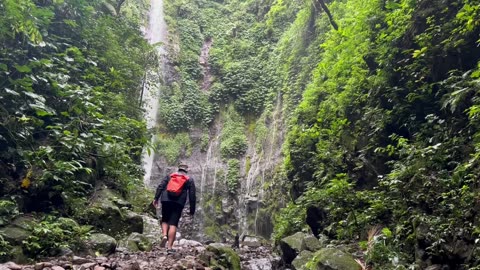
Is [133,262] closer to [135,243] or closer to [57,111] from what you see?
[135,243]

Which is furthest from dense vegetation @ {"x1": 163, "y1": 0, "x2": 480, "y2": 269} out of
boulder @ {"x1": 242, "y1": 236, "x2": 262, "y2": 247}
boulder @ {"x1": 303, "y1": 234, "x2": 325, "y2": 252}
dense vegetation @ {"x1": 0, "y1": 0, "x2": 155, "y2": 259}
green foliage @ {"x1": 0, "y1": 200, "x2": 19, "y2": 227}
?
green foliage @ {"x1": 0, "y1": 200, "x2": 19, "y2": 227}

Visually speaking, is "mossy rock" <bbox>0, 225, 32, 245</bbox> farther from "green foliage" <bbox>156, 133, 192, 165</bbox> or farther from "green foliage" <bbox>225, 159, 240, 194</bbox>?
"green foliage" <bbox>156, 133, 192, 165</bbox>

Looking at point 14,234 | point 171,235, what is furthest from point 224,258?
point 14,234

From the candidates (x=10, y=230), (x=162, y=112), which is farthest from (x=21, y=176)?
(x=162, y=112)

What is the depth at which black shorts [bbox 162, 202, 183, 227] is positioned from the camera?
6.46 m

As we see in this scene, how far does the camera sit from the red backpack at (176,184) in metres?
6.39

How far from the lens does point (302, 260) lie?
5.65m

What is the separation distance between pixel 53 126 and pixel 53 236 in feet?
6.37

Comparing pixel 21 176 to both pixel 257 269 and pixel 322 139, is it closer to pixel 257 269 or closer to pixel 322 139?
pixel 257 269

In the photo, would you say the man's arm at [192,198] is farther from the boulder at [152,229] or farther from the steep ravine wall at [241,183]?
the steep ravine wall at [241,183]

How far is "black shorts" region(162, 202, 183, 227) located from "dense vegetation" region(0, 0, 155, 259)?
1289 mm

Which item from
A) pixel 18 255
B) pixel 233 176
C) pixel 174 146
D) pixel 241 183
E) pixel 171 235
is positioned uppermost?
pixel 174 146

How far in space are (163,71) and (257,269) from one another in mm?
15071

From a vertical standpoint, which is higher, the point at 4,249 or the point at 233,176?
the point at 233,176
